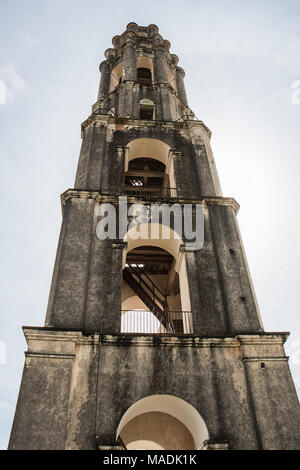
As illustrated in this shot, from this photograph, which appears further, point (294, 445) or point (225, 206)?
point (225, 206)

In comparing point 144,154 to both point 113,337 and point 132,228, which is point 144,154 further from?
point 113,337

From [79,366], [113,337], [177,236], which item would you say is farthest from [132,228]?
[79,366]

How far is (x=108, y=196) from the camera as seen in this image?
42.3 feet

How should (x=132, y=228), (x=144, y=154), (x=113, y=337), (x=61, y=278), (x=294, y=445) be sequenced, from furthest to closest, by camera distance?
(x=144, y=154) → (x=132, y=228) → (x=61, y=278) → (x=113, y=337) → (x=294, y=445)

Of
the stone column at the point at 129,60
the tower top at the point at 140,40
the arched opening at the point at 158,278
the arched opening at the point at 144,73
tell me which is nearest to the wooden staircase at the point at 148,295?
the arched opening at the point at 158,278

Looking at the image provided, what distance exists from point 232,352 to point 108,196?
249 inches

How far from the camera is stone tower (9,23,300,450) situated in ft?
26.9

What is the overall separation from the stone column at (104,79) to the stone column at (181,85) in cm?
397

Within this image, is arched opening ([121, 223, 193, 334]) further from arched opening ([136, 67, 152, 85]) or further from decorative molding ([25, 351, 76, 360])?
arched opening ([136, 67, 152, 85])

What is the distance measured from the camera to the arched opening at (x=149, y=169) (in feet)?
51.0

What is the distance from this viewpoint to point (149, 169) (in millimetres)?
17938

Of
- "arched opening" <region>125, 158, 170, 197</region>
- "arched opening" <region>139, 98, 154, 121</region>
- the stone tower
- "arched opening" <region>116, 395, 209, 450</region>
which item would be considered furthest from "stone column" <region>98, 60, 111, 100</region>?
"arched opening" <region>116, 395, 209, 450</region>

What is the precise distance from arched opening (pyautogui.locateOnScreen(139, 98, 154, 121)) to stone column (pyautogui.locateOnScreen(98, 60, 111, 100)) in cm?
245
